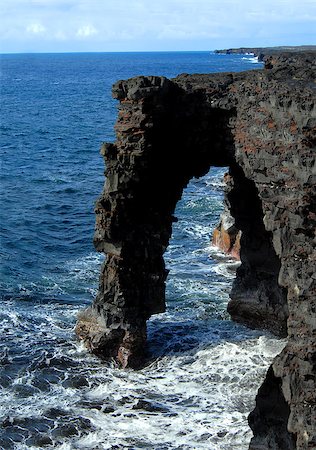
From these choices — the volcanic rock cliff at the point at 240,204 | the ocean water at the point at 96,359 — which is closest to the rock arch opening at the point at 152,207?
the volcanic rock cliff at the point at 240,204

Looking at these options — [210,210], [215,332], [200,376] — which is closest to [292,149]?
[200,376]

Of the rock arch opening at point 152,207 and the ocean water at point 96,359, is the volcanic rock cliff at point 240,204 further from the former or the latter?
the ocean water at point 96,359

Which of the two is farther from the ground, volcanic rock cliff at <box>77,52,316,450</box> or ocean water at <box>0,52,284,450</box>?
volcanic rock cliff at <box>77,52,316,450</box>

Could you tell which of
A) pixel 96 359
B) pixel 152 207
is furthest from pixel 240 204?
pixel 96 359

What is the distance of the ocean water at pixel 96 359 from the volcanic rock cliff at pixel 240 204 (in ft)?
5.27

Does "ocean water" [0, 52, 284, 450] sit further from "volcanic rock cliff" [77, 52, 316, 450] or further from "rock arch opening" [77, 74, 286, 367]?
"volcanic rock cliff" [77, 52, 316, 450]

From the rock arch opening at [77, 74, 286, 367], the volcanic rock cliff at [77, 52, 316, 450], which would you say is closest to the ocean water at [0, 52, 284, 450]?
the rock arch opening at [77, 74, 286, 367]

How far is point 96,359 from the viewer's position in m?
27.2

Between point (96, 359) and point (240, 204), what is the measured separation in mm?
8715

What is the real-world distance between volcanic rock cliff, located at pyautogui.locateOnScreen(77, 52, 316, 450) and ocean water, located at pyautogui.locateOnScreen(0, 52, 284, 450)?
161cm

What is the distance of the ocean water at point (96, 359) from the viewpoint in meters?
22.4

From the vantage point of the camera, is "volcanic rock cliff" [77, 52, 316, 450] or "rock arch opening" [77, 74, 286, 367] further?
"rock arch opening" [77, 74, 286, 367]

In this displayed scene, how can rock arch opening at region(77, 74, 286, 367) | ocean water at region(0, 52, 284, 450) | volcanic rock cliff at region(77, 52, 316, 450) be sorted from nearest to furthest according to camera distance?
volcanic rock cliff at region(77, 52, 316, 450)
ocean water at region(0, 52, 284, 450)
rock arch opening at region(77, 74, 286, 367)

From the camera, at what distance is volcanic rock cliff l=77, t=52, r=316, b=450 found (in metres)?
17.7
